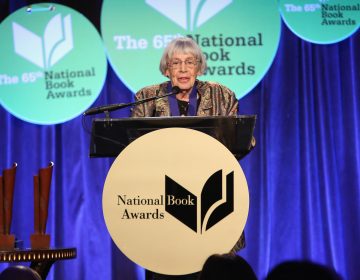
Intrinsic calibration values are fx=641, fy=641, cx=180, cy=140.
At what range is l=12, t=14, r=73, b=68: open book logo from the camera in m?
4.80

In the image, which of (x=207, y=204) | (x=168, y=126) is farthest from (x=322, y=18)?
(x=207, y=204)

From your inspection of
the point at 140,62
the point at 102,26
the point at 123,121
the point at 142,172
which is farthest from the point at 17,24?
the point at 142,172

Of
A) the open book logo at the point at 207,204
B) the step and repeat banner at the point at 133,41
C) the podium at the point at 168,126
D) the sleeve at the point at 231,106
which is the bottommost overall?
the open book logo at the point at 207,204

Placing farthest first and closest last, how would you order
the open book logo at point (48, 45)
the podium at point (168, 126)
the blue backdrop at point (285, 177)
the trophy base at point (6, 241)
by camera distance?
the open book logo at point (48, 45), the blue backdrop at point (285, 177), the trophy base at point (6, 241), the podium at point (168, 126)

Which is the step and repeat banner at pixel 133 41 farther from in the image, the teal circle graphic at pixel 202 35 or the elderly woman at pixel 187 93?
the elderly woman at pixel 187 93

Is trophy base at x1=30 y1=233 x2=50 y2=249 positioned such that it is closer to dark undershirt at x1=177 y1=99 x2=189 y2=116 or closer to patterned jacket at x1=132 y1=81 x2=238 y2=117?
patterned jacket at x1=132 y1=81 x2=238 y2=117

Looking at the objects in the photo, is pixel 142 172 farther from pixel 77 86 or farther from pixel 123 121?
pixel 77 86

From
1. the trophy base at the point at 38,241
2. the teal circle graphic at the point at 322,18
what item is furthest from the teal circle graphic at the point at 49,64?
the trophy base at the point at 38,241

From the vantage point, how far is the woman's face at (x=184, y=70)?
3.36 m

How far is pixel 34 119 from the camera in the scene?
15.8 feet

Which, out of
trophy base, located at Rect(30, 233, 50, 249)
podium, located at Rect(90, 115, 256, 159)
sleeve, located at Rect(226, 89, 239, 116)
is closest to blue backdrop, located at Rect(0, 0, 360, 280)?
sleeve, located at Rect(226, 89, 239, 116)

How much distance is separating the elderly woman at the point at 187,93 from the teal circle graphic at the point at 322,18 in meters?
1.47

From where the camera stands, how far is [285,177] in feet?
15.2

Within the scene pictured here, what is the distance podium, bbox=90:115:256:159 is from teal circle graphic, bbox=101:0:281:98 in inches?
86.2
